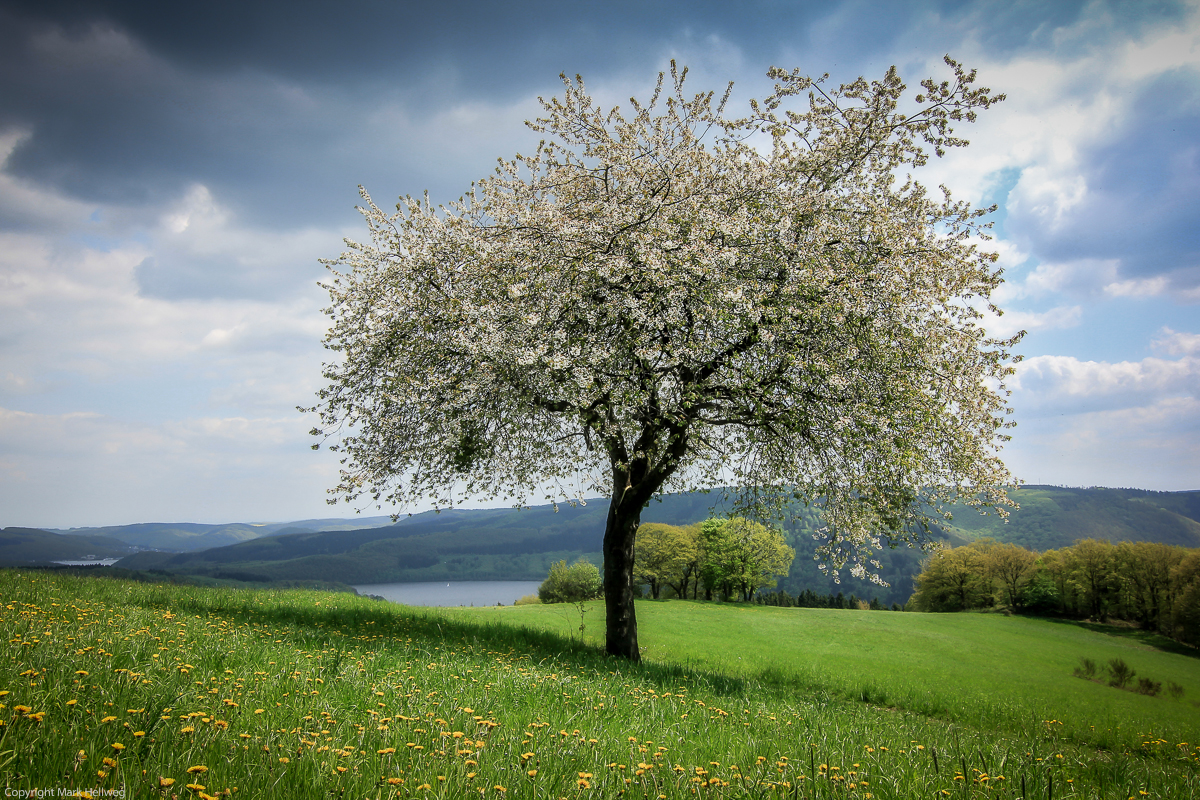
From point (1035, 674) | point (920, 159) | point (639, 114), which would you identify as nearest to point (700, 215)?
point (639, 114)

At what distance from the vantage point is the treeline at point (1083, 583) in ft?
173

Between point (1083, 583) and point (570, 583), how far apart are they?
62.0m

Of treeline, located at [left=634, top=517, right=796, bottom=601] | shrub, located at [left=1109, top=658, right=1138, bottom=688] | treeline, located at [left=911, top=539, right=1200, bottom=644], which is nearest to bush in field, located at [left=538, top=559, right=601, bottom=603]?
treeline, located at [left=634, top=517, right=796, bottom=601]

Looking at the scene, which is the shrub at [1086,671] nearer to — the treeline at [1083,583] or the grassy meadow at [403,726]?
the treeline at [1083,583]

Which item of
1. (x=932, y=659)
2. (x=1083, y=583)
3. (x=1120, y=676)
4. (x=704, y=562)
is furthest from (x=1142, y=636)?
(x=704, y=562)

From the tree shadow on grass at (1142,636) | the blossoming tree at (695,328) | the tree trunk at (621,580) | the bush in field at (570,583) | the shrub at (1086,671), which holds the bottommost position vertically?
the tree shadow on grass at (1142,636)

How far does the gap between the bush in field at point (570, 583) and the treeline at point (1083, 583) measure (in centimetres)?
3951

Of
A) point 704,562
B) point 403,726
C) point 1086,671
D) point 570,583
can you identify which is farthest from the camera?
point 704,562

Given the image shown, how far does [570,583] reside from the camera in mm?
70625

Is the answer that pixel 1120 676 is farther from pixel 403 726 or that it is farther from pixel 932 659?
pixel 403 726

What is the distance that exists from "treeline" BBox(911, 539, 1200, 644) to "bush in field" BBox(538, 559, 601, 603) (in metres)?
39.5

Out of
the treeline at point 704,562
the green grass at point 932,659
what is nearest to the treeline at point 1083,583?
the green grass at point 932,659

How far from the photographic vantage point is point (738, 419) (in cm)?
1337

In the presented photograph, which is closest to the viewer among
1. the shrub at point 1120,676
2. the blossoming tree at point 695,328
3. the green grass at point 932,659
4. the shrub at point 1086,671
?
the blossoming tree at point 695,328
